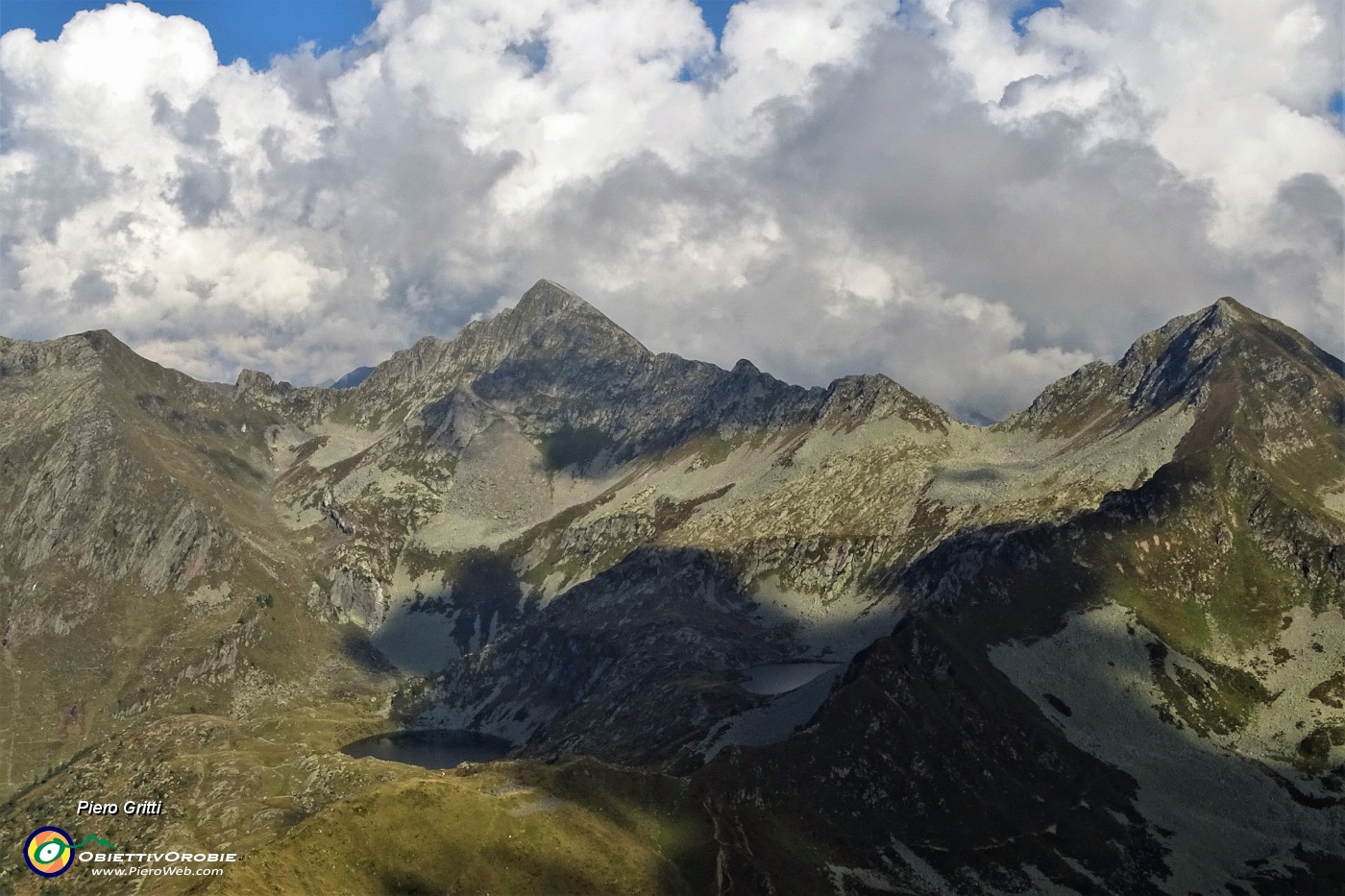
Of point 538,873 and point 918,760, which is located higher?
point 918,760

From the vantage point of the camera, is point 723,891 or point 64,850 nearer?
point 64,850

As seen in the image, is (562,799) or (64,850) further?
(562,799)

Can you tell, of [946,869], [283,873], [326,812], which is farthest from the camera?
[946,869]

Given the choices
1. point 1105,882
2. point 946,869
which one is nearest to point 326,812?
point 946,869

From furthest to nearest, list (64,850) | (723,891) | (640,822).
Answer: (640,822)
(723,891)
(64,850)

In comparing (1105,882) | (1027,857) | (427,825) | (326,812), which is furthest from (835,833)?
(326,812)

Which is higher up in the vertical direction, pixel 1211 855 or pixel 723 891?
pixel 1211 855

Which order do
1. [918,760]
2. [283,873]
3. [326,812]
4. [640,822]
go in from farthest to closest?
1. [918,760]
2. [640,822]
3. [326,812]
4. [283,873]

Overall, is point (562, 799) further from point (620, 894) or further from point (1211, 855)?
point (1211, 855)

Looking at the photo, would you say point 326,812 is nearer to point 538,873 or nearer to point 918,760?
point 538,873

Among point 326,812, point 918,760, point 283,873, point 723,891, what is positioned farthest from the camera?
point 918,760
